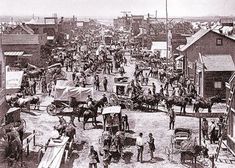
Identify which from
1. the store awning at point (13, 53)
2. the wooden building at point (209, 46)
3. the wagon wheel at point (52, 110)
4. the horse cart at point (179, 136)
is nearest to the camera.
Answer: the horse cart at point (179, 136)

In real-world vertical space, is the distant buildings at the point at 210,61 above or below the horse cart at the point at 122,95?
above

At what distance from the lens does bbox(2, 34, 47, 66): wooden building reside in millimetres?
64438

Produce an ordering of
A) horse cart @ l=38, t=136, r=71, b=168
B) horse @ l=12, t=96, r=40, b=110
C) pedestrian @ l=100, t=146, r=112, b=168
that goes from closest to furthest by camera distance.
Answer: horse cart @ l=38, t=136, r=71, b=168
pedestrian @ l=100, t=146, r=112, b=168
horse @ l=12, t=96, r=40, b=110

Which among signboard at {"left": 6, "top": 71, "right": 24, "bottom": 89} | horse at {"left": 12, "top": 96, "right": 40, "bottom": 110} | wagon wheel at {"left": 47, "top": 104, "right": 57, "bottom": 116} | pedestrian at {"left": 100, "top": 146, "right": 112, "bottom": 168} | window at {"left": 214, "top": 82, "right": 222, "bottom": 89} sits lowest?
pedestrian at {"left": 100, "top": 146, "right": 112, "bottom": 168}

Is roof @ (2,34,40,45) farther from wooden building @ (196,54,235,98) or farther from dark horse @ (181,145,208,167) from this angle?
dark horse @ (181,145,208,167)

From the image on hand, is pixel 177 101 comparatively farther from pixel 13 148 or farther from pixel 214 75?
pixel 13 148

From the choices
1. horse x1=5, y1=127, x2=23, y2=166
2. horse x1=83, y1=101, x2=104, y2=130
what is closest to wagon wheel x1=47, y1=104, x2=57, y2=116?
horse x1=83, y1=101, x2=104, y2=130

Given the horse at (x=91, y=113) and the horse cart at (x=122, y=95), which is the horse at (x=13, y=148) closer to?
the horse at (x=91, y=113)

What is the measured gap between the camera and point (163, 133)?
28312mm

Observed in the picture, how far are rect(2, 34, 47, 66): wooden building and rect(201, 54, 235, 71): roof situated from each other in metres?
31.8

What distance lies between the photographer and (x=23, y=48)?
66.4 meters

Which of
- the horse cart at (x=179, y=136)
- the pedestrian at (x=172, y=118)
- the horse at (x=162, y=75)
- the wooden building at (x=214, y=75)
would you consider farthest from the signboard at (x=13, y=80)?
the horse at (x=162, y=75)

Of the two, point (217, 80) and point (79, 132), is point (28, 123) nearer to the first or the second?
point (79, 132)

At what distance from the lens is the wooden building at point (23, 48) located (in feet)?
211
